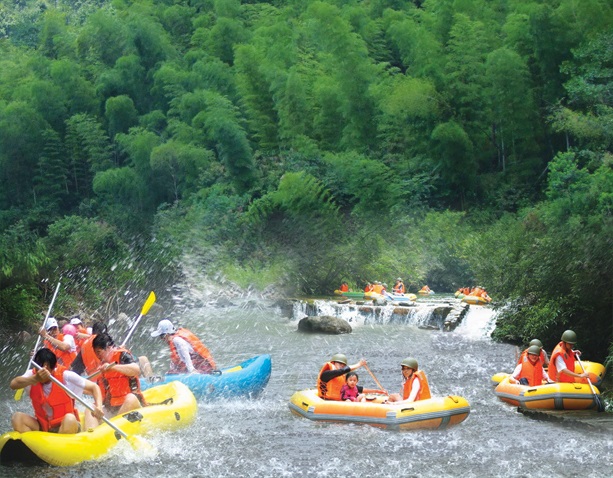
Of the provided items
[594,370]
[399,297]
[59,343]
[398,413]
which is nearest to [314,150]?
[399,297]

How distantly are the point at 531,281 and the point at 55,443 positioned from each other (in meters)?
7.90

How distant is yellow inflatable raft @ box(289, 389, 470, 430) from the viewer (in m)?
9.29

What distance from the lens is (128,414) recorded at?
8.62 m

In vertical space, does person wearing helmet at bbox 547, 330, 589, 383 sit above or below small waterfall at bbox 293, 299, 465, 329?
above

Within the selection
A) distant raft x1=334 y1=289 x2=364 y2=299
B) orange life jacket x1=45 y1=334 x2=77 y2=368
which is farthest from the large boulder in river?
orange life jacket x1=45 y1=334 x2=77 y2=368

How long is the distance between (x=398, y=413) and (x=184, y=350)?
271 cm

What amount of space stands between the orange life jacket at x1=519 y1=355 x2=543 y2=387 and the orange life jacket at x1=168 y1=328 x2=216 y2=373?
147 inches

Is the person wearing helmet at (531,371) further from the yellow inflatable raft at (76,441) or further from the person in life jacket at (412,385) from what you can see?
the yellow inflatable raft at (76,441)

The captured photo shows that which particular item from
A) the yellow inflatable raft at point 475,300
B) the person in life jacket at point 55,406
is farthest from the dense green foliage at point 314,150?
the person in life jacket at point 55,406

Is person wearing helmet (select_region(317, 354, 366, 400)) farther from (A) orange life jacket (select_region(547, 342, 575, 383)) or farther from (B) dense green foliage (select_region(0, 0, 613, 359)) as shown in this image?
(B) dense green foliage (select_region(0, 0, 613, 359))

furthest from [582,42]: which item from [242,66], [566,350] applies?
[566,350]

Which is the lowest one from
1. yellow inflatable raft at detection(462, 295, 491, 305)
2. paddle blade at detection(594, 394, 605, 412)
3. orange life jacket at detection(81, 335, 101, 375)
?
yellow inflatable raft at detection(462, 295, 491, 305)

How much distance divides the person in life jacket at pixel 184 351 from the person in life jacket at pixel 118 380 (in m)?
1.43

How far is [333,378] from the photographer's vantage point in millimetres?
9953
